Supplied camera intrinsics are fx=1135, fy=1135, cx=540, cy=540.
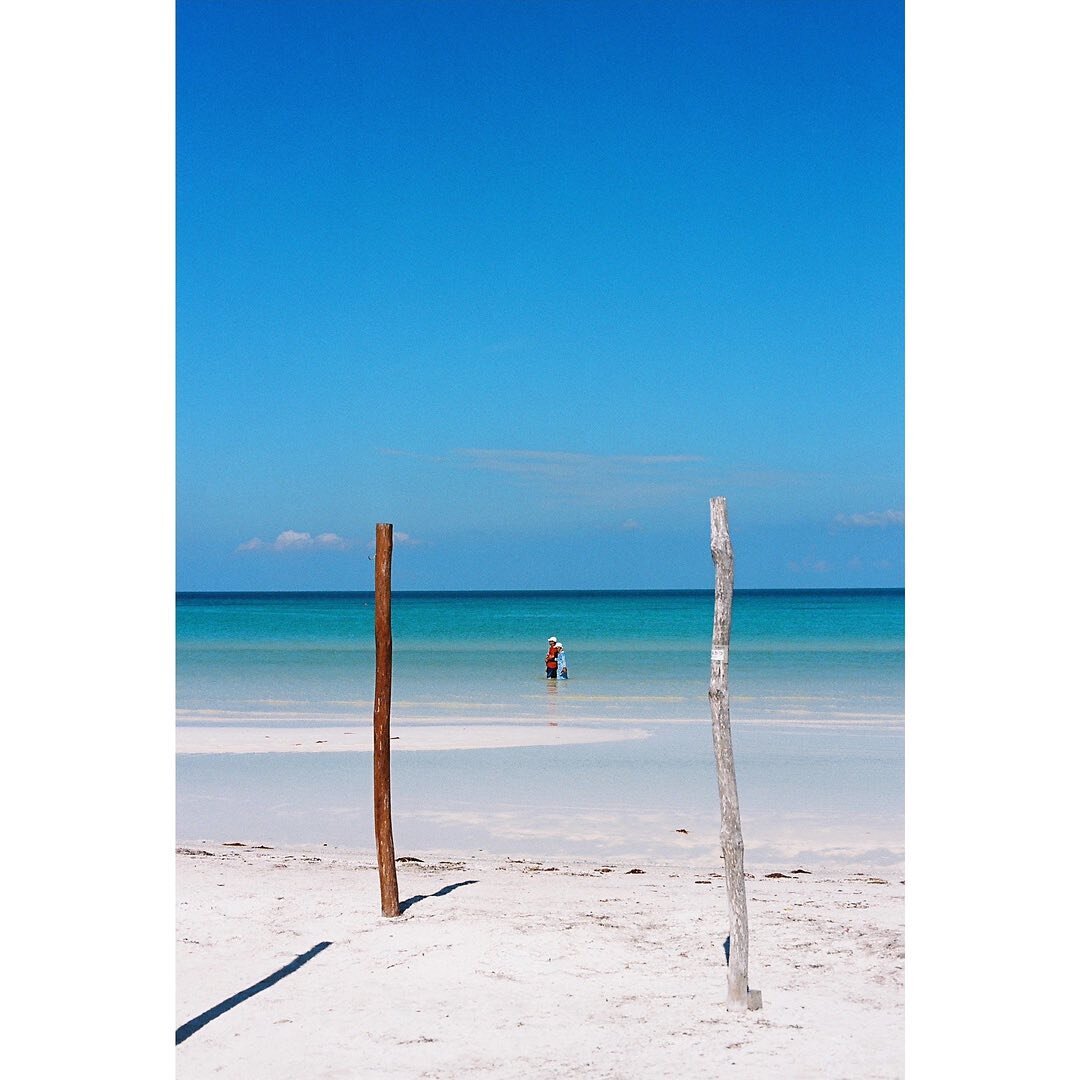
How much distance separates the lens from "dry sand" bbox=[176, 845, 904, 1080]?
437 cm

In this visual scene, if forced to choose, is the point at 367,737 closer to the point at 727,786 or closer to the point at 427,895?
the point at 427,895

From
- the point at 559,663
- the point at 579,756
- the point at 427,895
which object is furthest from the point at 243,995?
the point at 559,663

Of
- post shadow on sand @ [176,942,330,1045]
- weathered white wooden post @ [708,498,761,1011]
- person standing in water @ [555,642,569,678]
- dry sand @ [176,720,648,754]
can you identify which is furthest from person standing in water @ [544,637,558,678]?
weathered white wooden post @ [708,498,761,1011]

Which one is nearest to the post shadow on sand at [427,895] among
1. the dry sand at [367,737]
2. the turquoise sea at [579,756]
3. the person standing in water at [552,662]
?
the turquoise sea at [579,756]

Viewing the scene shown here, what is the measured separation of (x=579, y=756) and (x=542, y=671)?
1234 cm

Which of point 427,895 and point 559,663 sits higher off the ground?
point 427,895

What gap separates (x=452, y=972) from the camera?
537 cm

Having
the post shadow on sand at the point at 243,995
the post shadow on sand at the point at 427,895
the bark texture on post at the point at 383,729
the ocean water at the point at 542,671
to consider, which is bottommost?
the ocean water at the point at 542,671

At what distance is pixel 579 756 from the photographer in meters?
12.8

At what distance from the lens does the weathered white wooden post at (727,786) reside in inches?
189

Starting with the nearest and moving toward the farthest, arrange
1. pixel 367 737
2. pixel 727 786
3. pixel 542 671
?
pixel 727 786, pixel 367 737, pixel 542 671

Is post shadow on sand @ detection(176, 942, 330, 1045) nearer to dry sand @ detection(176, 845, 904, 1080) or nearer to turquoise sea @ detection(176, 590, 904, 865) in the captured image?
dry sand @ detection(176, 845, 904, 1080)

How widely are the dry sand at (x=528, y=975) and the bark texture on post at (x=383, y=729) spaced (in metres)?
0.20

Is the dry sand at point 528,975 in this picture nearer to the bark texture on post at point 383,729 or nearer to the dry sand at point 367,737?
the bark texture on post at point 383,729
